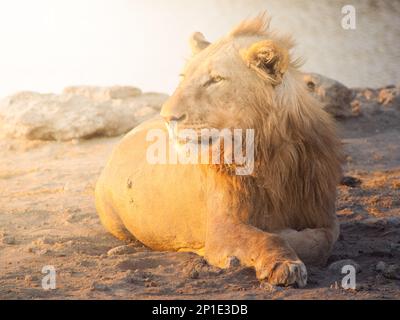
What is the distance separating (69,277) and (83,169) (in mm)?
4636

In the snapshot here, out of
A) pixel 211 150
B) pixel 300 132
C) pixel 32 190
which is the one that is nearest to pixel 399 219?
pixel 300 132

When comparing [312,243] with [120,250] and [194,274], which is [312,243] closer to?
[194,274]

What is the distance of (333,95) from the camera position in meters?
10.1

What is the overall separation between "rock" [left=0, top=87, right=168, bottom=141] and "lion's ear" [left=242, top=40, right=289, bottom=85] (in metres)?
6.22

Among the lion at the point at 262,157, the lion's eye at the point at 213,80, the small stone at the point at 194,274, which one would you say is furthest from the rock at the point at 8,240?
the lion's eye at the point at 213,80

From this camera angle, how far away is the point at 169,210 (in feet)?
19.5

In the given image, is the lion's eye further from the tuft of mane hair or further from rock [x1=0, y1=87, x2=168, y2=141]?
rock [x1=0, y1=87, x2=168, y2=141]

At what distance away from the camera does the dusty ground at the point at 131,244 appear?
14.8ft

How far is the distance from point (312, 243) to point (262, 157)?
657 millimetres

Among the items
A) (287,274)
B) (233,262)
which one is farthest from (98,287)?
(287,274)

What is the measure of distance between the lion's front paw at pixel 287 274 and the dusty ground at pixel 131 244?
0.08m

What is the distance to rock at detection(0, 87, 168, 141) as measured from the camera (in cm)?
1098

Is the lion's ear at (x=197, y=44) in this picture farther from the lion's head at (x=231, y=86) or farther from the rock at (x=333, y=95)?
the rock at (x=333, y=95)

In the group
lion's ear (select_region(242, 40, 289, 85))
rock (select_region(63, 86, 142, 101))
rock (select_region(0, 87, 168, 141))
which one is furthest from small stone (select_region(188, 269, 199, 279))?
rock (select_region(63, 86, 142, 101))
